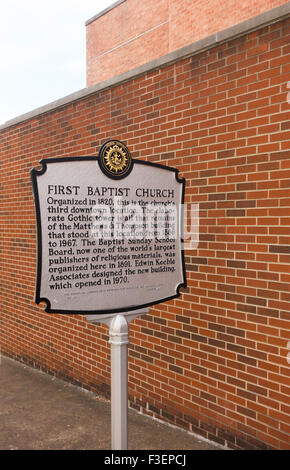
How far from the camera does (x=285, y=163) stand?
3.04 meters

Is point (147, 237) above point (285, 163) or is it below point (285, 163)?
below

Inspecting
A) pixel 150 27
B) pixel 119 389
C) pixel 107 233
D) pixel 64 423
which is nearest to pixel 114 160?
pixel 107 233

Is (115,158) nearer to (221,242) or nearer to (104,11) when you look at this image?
(221,242)

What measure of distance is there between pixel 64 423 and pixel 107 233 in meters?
2.51

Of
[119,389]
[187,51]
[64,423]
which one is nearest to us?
[119,389]

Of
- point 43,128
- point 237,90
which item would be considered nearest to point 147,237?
point 237,90

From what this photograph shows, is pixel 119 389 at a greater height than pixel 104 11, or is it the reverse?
pixel 104 11

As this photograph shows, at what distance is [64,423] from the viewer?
160 inches

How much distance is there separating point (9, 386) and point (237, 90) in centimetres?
438

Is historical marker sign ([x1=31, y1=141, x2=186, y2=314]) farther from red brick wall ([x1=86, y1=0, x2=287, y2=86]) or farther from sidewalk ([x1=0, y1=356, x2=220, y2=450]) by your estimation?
red brick wall ([x1=86, y1=0, x2=287, y2=86])

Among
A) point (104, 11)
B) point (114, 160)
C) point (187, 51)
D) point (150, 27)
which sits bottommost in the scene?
point (114, 160)

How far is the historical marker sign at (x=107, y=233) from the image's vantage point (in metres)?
2.33

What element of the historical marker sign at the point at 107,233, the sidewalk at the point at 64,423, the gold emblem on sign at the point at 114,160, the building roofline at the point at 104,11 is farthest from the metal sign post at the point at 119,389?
the building roofline at the point at 104,11
